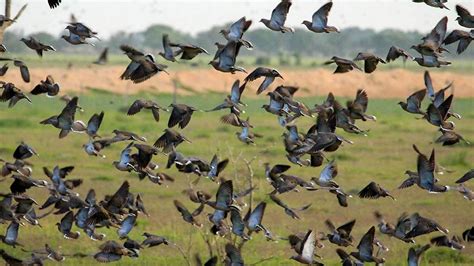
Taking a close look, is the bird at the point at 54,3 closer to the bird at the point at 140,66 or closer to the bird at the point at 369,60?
the bird at the point at 140,66

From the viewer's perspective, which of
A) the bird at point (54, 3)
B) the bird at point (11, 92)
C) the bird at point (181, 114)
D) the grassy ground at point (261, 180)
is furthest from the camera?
the grassy ground at point (261, 180)

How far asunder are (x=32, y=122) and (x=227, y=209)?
26508mm

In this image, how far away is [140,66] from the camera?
42.1 feet

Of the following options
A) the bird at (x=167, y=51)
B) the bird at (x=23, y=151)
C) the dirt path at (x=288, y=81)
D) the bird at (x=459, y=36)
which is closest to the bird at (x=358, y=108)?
the bird at (x=459, y=36)

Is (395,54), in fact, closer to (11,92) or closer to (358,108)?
(358,108)

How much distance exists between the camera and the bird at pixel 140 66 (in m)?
12.5

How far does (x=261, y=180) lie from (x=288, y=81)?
5382cm

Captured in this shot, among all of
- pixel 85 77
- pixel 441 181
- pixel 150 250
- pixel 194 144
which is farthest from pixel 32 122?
pixel 85 77

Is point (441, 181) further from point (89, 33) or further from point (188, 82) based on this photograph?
point (188, 82)

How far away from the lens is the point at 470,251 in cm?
1862

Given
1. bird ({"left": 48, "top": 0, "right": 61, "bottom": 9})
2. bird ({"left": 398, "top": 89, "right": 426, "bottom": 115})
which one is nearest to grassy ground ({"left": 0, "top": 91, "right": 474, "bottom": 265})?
bird ({"left": 398, "top": 89, "right": 426, "bottom": 115})

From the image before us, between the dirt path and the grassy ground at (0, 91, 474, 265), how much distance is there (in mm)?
28467

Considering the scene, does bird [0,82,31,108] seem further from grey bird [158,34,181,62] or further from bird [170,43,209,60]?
bird [170,43,209,60]

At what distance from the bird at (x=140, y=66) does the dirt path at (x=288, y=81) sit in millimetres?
56753
